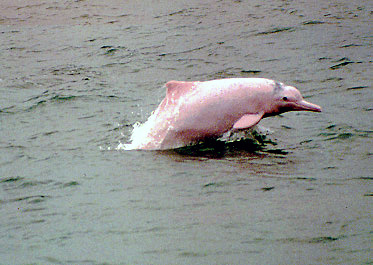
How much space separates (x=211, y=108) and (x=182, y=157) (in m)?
1.02

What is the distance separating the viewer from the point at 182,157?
37.6 feet

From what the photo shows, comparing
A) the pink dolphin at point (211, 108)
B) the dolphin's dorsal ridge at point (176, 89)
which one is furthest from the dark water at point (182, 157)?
the dolphin's dorsal ridge at point (176, 89)

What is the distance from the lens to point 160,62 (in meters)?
19.5

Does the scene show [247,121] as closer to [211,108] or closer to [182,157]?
[211,108]

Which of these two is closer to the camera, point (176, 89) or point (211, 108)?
point (211, 108)

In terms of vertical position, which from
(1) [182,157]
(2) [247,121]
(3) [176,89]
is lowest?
(1) [182,157]

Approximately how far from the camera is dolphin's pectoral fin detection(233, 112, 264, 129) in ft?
37.5

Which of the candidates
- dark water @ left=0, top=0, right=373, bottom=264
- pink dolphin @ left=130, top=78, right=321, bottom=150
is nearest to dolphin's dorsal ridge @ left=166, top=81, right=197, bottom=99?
pink dolphin @ left=130, top=78, right=321, bottom=150

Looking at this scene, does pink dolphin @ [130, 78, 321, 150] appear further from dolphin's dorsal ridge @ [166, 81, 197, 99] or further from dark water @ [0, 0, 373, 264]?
dark water @ [0, 0, 373, 264]

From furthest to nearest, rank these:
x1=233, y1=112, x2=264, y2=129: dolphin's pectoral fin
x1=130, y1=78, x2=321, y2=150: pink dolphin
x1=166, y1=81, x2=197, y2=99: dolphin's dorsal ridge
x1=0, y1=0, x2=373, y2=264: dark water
A: 1. x1=166, y1=81, x2=197, y2=99: dolphin's dorsal ridge
2. x1=130, y1=78, x2=321, y2=150: pink dolphin
3. x1=233, y1=112, x2=264, y2=129: dolphin's pectoral fin
4. x1=0, y1=0, x2=373, y2=264: dark water

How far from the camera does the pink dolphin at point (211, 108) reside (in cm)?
1180

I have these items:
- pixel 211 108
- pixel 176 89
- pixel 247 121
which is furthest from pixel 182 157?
pixel 176 89

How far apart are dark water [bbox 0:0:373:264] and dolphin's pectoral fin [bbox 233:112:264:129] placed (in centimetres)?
49

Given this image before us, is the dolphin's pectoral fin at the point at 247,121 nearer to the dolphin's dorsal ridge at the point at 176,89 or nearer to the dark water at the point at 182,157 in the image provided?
the dark water at the point at 182,157
